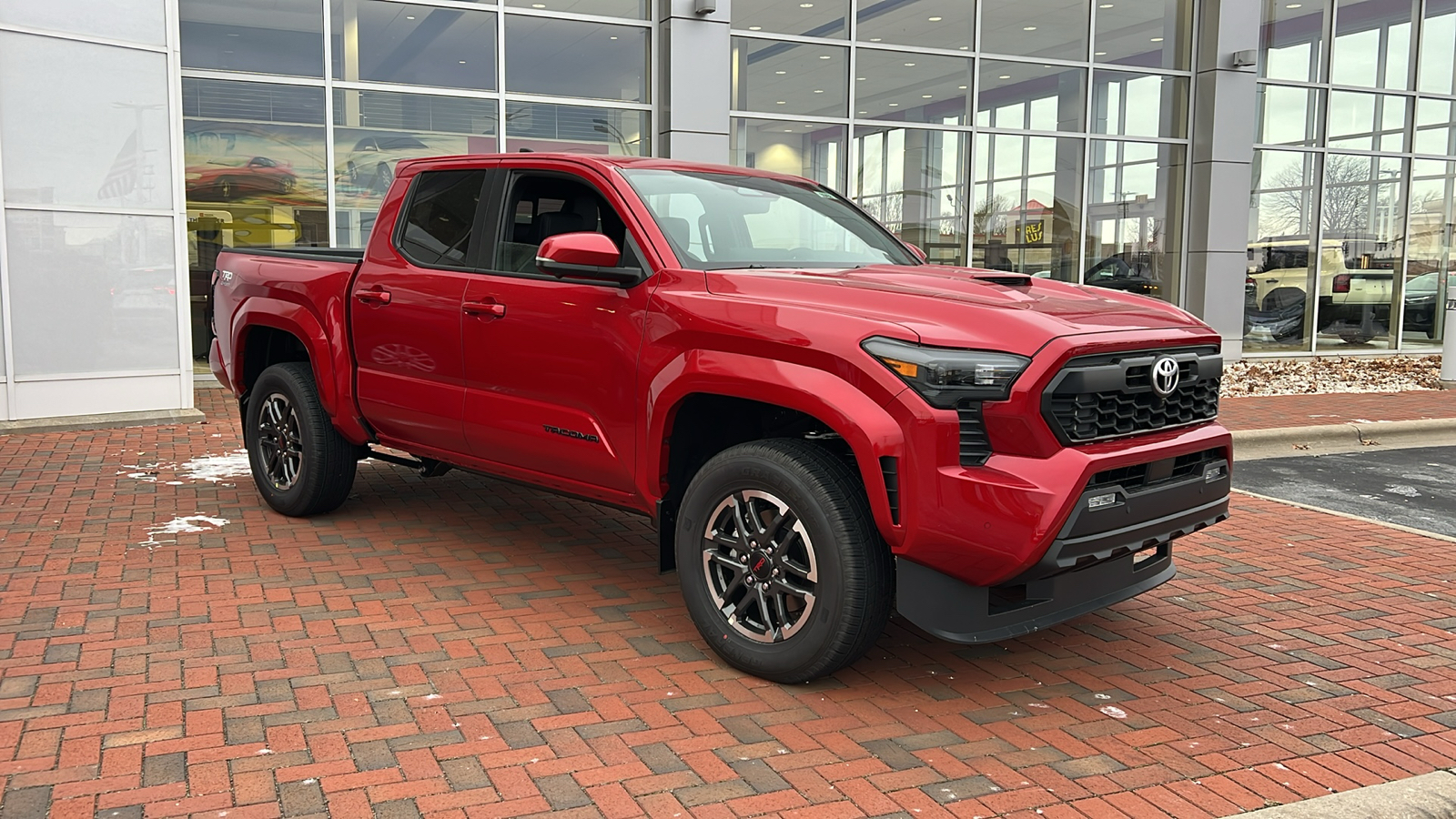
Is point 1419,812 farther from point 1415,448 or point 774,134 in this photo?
point 774,134

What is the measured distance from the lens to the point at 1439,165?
61.9ft

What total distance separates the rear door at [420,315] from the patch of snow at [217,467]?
2.30 m

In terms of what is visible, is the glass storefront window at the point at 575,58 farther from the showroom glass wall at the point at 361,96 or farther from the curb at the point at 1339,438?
the curb at the point at 1339,438

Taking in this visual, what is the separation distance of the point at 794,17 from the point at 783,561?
1233 centimetres

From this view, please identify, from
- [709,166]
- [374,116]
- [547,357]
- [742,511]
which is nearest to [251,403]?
[547,357]

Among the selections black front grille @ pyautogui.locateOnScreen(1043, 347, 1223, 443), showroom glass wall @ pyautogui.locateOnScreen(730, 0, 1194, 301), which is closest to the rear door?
black front grille @ pyautogui.locateOnScreen(1043, 347, 1223, 443)

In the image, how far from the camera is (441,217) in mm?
5660

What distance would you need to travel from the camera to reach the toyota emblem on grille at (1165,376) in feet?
13.1

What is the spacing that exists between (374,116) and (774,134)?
16.2 feet

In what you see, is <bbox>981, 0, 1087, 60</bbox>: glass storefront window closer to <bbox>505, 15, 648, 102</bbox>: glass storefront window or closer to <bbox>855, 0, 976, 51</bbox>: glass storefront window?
<bbox>855, 0, 976, 51</bbox>: glass storefront window

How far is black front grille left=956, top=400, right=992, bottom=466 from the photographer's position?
3.67 metres

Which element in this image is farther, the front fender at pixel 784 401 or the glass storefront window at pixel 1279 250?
the glass storefront window at pixel 1279 250

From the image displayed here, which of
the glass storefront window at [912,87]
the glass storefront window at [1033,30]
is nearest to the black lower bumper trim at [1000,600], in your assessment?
the glass storefront window at [912,87]

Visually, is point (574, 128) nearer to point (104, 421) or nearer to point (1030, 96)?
point (104, 421)
